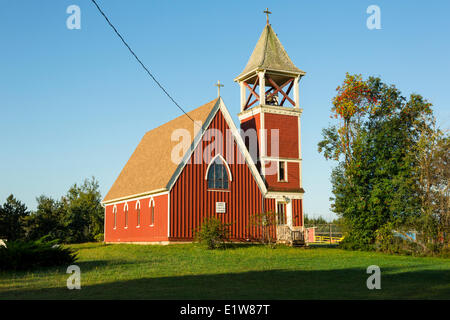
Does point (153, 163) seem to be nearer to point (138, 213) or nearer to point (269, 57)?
point (138, 213)

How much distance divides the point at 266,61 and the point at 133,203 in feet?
47.5

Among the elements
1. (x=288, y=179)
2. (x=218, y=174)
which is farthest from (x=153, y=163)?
(x=288, y=179)

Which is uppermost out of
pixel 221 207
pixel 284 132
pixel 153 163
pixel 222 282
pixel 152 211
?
pixel 284 132

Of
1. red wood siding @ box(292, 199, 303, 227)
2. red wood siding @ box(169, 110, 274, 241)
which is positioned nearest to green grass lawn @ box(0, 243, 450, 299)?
red wood siding @ box(169, 110, 274, 241)

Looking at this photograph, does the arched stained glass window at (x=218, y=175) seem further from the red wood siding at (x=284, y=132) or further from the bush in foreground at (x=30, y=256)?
the bush in foreground at (x=30, y=256)

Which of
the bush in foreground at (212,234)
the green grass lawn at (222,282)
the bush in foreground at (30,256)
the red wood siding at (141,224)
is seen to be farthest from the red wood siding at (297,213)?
the bush in foreground at (30,256)

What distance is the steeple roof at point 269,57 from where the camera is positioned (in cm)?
3691

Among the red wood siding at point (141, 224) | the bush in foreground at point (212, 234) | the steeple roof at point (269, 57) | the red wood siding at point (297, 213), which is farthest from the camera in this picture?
the steeple roof at point (269, 57)

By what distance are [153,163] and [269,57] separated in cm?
1167

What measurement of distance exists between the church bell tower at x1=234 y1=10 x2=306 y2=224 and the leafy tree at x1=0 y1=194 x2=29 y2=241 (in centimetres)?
1909

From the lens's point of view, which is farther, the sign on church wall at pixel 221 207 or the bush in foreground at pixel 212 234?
the sign on church wall at pixel 221 207

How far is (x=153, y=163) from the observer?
38000 mm

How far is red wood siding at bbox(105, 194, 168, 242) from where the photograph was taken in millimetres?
31975
